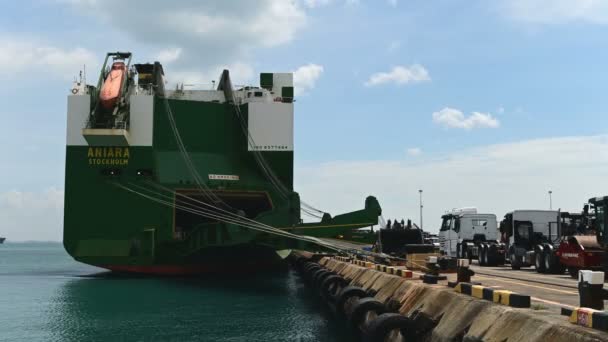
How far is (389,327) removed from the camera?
10.4 meters

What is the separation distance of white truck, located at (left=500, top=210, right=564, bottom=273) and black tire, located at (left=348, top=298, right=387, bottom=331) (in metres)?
14.3

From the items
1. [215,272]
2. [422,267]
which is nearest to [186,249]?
[215,272]

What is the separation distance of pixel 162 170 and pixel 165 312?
39.5 feet

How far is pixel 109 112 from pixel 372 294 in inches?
823

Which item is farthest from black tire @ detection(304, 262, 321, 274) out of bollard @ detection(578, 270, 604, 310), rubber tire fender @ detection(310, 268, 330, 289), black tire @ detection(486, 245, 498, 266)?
bollard @ detection(578, 270, 604, 310)

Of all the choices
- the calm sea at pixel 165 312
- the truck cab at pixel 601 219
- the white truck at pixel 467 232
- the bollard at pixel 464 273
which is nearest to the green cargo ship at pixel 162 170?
the calm sea at pixel 165 312

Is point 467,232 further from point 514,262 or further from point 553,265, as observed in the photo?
point 553,265

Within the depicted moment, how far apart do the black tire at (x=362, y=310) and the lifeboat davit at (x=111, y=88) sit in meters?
22.4

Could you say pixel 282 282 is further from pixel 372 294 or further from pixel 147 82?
pixel 372 294

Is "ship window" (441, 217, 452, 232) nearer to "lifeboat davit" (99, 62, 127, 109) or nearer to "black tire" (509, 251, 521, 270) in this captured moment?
"black tire" (509, 251, 521, 270)

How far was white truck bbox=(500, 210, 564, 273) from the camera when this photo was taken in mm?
26719

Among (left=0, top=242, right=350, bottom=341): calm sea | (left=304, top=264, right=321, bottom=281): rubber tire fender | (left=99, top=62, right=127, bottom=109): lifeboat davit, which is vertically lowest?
(left=0, top=242, right=350, bottom=341): calm sea

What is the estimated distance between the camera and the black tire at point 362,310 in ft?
43.1

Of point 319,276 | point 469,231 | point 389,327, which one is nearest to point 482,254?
point 469,231
